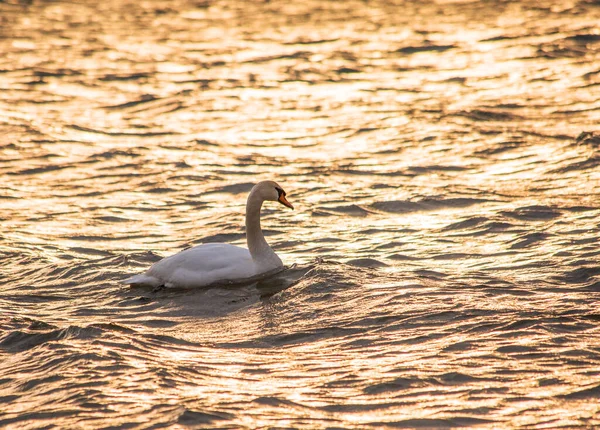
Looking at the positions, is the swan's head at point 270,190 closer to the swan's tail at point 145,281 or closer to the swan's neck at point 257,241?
the swan's neck at point 257,241

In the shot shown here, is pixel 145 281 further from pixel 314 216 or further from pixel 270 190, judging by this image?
pixel 314 216

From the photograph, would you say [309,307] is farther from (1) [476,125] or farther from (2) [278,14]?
(2) [278,14]

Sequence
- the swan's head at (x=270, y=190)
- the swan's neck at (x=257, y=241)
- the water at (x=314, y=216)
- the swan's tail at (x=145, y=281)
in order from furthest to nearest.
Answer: the swan's head at (x=270, y=190), the swan's neck at (x=257, y=241), the swan's tail at (x=145, y=281), the water at (x=314, y=216)

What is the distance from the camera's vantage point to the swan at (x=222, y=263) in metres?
10.9

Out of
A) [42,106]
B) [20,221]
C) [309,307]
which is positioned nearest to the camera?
[309,307]

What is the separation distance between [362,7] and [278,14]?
2.59m

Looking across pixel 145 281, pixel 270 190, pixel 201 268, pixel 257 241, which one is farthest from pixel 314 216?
pixel 145 281

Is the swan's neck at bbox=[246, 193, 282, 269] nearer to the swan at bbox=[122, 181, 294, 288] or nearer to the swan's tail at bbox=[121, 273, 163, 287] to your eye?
the swan at bbox=[122, 181, 294, 288]

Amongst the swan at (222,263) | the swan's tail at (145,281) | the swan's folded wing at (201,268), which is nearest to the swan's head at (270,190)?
the swan at (222,263)

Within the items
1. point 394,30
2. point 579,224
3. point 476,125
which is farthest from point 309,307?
point 394,30

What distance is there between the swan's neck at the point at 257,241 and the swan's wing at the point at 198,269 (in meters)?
0.15

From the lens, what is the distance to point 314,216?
551 inches

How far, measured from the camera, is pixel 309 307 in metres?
10.0

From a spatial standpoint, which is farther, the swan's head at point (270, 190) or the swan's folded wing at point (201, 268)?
the swan's head at point (270, 190)
